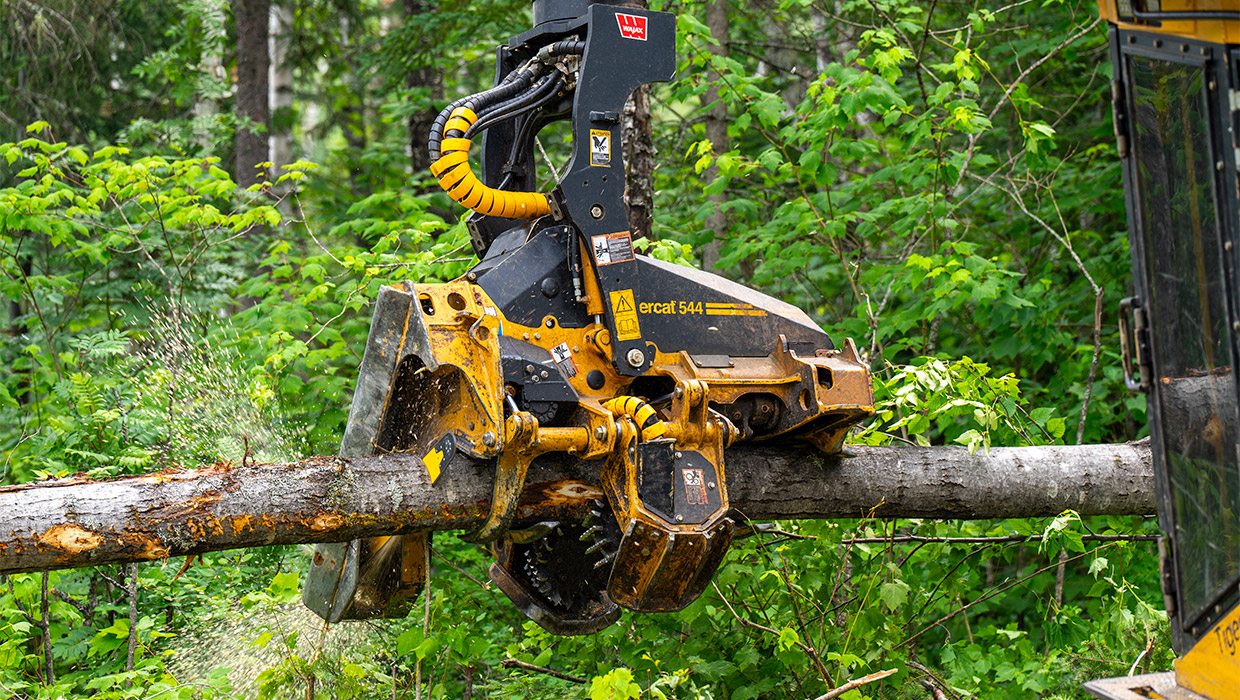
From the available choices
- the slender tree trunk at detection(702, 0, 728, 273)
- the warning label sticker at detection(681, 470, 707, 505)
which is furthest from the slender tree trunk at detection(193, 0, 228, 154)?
the warning label sticker at detection(681, 470, 707, 505)

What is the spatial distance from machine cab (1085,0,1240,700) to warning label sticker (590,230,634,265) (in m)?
1.80

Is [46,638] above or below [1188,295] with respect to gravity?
below

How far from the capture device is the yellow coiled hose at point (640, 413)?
3.62 meters

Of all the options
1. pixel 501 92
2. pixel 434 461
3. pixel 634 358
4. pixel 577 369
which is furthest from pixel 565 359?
pixel 501 92

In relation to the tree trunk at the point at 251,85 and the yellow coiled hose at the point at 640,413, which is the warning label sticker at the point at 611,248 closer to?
the yellow coiled hose at the point at 640,413

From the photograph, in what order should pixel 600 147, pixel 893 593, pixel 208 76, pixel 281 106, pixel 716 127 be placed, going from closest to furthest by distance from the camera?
pixel 600 147
pixel 893 593
pixel 716 127
pixel 208 76
pixel 281 106

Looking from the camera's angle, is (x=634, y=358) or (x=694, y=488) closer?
(x=694, y=488)

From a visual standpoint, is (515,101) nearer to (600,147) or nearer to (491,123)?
(491,123)

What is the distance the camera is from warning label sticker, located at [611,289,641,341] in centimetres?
388

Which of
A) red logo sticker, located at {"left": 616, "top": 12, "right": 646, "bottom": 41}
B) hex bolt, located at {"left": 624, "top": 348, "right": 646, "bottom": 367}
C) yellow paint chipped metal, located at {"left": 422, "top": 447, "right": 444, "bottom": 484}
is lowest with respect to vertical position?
yellow paint chipped metal, located at {"left": 422, "top": 447, "right": 444, "bottom": 484}

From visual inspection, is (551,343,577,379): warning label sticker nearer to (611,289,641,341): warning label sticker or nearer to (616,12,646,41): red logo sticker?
(611,289,641,341): warning label sticker

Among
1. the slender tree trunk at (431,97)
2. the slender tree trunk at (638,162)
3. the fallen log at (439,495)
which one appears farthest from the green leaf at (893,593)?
the slender tree trunk at (431,97)

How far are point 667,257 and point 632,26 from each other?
1.72m

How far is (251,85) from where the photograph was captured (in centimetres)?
1030
